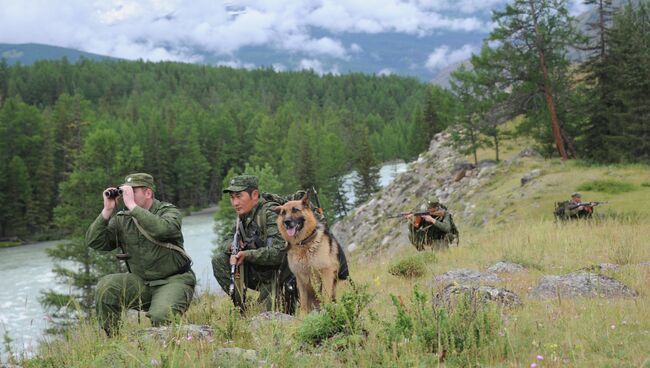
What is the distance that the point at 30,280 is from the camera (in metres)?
36.0

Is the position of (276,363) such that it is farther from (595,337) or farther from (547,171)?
(547,171)

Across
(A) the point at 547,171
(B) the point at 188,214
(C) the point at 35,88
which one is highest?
(C) the point at 35,88

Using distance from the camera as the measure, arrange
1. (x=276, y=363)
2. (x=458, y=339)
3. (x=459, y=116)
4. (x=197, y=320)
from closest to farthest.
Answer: (x=276, y=363) < (x=458, y=339) < (x=197, y=320) < (x=459, y=116)

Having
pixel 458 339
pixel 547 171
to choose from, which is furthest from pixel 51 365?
pixel 547 171

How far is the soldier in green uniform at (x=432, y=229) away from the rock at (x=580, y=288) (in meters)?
5.24

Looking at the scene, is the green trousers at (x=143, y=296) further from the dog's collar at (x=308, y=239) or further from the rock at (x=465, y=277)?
the rock at (x=465, y=277)

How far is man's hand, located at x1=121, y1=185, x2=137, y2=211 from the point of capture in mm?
5780

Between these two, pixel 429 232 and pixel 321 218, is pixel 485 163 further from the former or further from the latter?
pixel 321 218

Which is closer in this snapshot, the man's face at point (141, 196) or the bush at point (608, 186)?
the man's face at point (141, 196)

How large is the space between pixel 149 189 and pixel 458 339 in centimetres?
413

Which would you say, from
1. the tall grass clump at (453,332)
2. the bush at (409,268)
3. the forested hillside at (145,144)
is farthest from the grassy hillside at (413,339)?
the forested hillside at (145,144)

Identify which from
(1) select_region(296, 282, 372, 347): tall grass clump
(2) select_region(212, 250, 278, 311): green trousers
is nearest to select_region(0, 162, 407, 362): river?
(2) select_region(212, 250, 278, 311): green trousers

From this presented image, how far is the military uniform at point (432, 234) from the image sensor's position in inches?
453

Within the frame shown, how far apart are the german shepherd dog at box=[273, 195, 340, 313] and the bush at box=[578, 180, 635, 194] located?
65.5 ft
